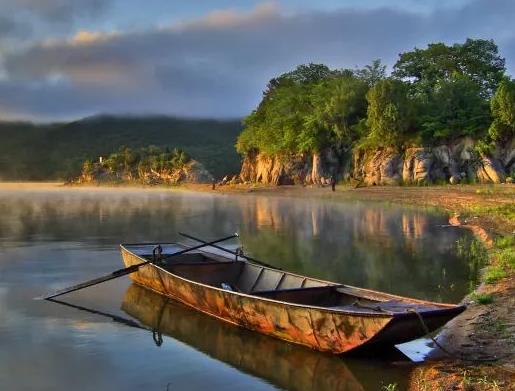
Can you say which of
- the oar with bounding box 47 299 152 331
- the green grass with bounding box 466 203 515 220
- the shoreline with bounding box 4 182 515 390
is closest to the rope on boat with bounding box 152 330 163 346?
the oar with bounding box 47 299 152 331

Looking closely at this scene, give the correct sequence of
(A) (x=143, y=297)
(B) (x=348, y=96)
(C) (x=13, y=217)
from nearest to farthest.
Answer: (A) (x=143, y=297)
(C) (x=13, y=217)
(B) (x=348, y=96)

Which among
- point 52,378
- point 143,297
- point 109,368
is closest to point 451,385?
point 109,368

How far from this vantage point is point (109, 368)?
11.4 m

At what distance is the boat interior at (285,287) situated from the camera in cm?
1167

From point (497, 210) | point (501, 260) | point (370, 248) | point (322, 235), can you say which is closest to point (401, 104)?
point (497, 210)

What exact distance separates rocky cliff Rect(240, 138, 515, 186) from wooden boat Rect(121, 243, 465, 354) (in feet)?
141

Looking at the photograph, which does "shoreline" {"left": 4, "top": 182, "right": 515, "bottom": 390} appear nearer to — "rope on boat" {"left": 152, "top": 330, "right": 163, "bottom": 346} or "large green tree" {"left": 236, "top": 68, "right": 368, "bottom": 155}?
"rope on boat" {"left": 152, "top": 330, "right": 163, "bottom": 346}

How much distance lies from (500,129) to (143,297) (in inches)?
1953

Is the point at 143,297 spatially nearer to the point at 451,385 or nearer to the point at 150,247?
the point at 150,247

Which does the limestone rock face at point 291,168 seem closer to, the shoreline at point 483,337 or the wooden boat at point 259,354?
the shoreline at point 483,337

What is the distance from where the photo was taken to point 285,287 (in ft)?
48.6

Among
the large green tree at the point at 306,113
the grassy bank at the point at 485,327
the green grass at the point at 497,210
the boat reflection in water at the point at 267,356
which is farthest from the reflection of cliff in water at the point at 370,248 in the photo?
the large green tree at the point at 306,113

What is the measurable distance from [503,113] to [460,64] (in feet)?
57.4

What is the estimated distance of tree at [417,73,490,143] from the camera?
60656 millimetres
